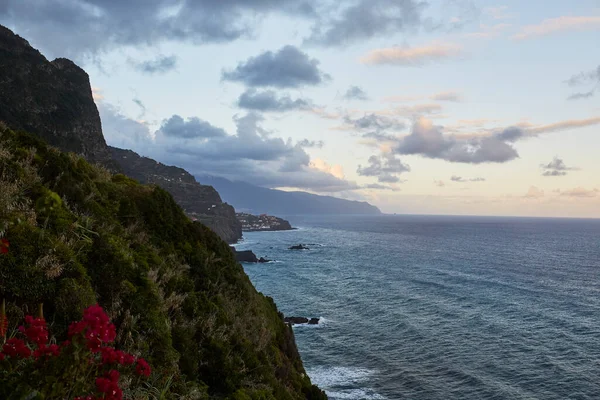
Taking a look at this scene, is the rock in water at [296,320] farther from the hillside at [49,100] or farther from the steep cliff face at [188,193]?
the steep cliff face at [188,193]

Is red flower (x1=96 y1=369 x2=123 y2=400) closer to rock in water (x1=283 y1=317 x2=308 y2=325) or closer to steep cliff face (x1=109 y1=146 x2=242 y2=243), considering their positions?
rock in water (x1=283 y1=317 x2=308 y2=325)

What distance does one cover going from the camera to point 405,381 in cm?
3697

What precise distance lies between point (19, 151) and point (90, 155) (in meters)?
72.9

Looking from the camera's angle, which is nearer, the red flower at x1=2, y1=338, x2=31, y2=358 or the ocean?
the red flower at x1=2, y1=338, x2=31, y2=358

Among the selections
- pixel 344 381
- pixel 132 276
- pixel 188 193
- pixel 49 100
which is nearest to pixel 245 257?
pixel 49 100

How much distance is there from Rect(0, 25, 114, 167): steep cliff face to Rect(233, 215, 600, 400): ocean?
146 ft

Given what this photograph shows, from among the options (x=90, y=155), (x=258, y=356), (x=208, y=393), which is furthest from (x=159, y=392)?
(x=90, y=155)

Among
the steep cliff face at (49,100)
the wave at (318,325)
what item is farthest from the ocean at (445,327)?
the steep cliff face at (49,100)

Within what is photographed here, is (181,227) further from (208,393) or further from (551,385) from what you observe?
(551,385)

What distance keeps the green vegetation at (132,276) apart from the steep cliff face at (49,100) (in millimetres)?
58080

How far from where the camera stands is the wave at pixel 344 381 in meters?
33.9

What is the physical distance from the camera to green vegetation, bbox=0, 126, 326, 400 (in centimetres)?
927

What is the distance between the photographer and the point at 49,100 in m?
76.9

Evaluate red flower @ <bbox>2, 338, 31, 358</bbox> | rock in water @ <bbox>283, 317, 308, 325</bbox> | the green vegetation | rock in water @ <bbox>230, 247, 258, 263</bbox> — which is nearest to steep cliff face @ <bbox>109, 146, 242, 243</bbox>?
rock in water @ <bbox>230, 247, 258, 263</bbox>
